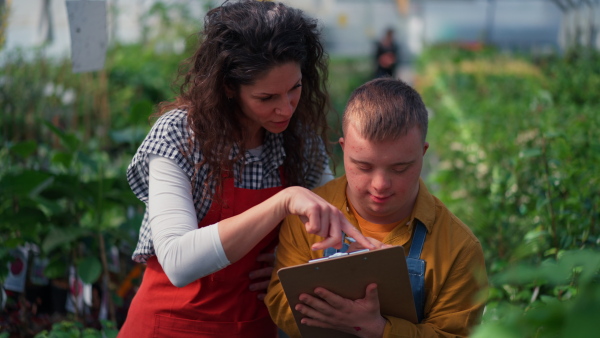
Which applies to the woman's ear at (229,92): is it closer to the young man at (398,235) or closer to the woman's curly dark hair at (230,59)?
the woman's curly dark hair at (230,59)

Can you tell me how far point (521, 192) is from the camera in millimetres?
3285

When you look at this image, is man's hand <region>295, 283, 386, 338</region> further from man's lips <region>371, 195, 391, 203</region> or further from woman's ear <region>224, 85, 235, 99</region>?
woman's ear <region>224, 85, 235, 99</region>

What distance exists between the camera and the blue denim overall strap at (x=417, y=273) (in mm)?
1641

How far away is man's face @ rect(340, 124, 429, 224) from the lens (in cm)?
163

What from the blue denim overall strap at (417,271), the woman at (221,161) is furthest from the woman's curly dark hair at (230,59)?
the blue denim overall strap at (417,271)

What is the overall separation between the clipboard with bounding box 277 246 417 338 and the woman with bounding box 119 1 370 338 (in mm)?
256

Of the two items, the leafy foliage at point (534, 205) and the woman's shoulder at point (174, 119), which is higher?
the woman's shoulder at point (174, 119)

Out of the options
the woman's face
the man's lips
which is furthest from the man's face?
the woman's face

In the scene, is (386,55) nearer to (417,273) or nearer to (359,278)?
(417,273)

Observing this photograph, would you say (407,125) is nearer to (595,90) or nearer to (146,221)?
(146,221)

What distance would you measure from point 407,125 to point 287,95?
356 mm

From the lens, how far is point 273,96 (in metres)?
1.78

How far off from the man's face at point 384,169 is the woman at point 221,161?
25 cm

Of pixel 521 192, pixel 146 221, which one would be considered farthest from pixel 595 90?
pixel 146 221
